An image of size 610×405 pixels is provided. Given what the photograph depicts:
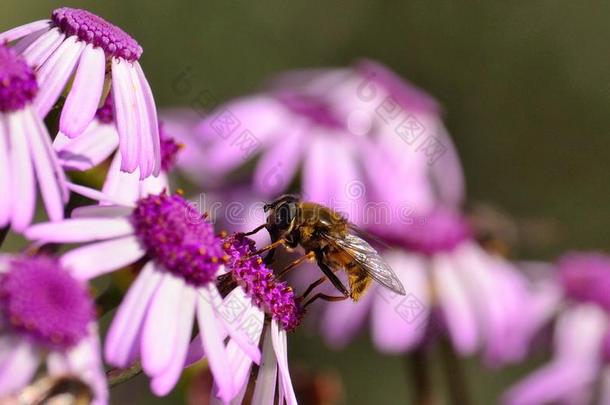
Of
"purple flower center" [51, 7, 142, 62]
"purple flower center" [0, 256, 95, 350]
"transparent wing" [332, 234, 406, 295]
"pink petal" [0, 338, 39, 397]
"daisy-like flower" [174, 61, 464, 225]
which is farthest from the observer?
"daisy-like flower" [174, 61, 464, 225]

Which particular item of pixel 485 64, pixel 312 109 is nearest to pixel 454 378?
pixel 312 109

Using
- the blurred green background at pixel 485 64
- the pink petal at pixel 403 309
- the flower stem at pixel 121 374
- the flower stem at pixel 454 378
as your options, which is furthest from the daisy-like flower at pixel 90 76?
the blurred green background at pixel 485 64

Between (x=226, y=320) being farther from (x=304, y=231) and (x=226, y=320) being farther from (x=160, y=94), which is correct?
(x=160, y=94)

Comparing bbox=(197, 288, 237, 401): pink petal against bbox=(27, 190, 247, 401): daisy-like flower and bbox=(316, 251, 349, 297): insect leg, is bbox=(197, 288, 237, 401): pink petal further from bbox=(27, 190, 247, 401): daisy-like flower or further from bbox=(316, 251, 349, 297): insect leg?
bbox=(316, 251, 349, 297): insect leg

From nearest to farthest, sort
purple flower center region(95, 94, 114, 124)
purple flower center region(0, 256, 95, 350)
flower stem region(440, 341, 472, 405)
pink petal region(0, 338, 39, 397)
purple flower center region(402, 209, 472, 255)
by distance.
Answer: pink petal region(0, 338, 39, 397) → purple flower center region(0, 256, 95, 350) → purple flower center region(95, 94, 114, 124) → flower stem region(440, 341, 472, 405) → purple flower center region(402, 209, 472, 255)

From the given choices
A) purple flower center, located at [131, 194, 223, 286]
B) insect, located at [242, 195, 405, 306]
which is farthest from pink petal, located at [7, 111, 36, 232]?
insect, located at [242, 195, 405, 306]

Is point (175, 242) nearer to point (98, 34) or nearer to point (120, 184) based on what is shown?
point (120, 184)

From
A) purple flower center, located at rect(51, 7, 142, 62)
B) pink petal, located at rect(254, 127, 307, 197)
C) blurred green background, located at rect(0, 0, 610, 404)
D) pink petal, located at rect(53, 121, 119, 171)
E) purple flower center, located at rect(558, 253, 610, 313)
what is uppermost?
purple flower center, located at rect(51, 7, 142, 62)

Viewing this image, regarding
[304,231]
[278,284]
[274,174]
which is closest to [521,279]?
[274,174]
